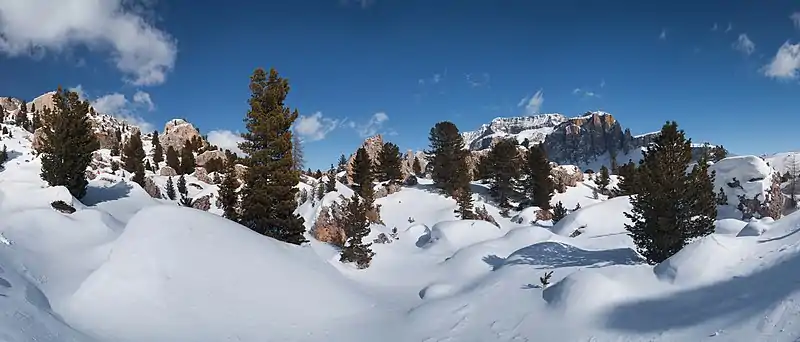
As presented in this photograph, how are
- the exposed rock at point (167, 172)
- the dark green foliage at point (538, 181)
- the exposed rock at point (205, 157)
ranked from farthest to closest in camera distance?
the exposed rock at point (205, 157)
the exposed rock at point (167, 172)
the dark green foliage at point (538, 181)

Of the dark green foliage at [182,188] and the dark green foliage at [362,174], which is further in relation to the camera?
the dark green foliage at [182,188]

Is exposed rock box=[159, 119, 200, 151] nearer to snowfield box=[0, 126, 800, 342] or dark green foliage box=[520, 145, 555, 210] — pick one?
dark green foliage box=[520, 145, 555, 210]

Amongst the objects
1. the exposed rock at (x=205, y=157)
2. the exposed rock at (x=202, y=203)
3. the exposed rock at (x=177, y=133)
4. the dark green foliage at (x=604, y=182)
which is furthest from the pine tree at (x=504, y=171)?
the exposed rock at (x=177, y=133)

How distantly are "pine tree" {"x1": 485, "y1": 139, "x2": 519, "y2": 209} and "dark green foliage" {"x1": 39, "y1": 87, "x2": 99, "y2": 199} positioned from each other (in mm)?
35462

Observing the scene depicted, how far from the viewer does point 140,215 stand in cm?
1454

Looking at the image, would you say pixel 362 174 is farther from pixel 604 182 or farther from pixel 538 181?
pixel 604 182

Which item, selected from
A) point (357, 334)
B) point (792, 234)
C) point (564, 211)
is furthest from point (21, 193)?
point (564, 211)

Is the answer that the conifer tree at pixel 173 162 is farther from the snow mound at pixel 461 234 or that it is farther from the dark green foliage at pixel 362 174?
the snow mound at pixel 461 234

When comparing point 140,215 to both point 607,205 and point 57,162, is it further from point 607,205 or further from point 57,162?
point 607,205

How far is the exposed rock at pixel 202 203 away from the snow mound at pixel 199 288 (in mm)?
25626

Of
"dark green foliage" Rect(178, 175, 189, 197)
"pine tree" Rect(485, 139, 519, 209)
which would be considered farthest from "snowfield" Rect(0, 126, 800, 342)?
"pine tree" Rect(485, 139, 519, 209)

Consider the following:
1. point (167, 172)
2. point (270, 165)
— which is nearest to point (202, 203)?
point (167, 172)

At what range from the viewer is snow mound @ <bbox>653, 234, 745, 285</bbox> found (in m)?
10.3

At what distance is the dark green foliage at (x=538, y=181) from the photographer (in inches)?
1746
